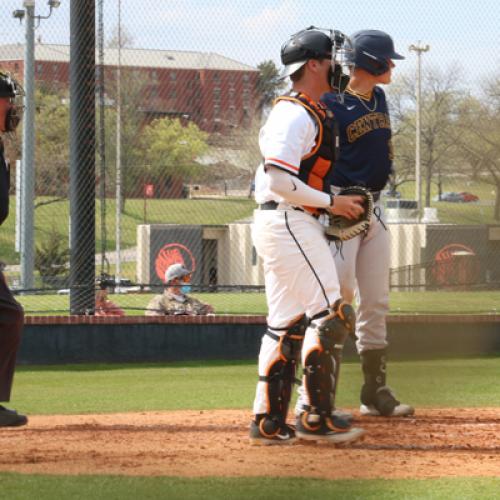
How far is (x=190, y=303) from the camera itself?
10586mm

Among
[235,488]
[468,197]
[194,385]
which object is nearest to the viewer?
[235,488]

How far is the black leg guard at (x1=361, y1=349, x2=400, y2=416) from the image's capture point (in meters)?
6.07

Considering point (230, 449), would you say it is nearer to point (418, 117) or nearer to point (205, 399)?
point (205, 399)

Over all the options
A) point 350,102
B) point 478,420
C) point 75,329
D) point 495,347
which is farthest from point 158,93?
point 478,420

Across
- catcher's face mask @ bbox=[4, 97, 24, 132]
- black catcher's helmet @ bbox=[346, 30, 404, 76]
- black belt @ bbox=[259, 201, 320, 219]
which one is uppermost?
black catcher's helmet @ bbox=[346, 30, 404, 76]

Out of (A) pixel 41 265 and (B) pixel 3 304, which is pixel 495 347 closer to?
(A) pixel 41 265

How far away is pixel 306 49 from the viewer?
5137 mm

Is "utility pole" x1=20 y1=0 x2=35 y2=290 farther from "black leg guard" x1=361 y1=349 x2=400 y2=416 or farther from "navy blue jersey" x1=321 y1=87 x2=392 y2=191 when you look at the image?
"black leg guard" x1=361 y1=349 x2=400 y2=416

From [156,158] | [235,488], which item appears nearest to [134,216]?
[156,158]

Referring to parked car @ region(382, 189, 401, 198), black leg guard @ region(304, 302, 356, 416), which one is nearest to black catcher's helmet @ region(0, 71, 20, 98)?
black leg guard @ region(304, 302, 356, 416)

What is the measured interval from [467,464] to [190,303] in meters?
6.24

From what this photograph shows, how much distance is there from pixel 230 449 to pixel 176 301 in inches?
223

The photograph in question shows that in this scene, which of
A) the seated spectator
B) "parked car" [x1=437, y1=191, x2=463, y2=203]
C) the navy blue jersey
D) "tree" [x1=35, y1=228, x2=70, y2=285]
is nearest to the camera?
the navy blue jersey

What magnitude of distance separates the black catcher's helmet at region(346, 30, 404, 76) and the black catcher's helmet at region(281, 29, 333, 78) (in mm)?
863
